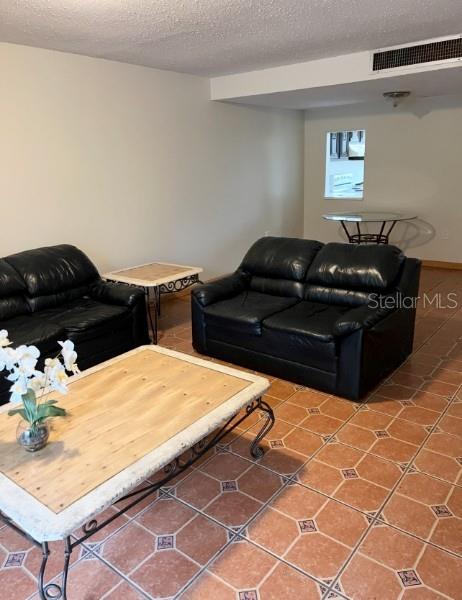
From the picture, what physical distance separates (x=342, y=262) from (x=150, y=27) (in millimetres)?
2192

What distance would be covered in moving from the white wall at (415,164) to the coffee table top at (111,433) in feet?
16.6

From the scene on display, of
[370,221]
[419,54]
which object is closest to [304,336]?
[419,54]

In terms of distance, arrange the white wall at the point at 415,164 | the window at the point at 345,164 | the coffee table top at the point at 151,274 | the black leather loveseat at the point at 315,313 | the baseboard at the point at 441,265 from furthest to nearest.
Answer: the window at the point at 345,164 < the baseboard at the point at 441,265 < the white wall at the point at 415,164 < the coffee table top at the point at 151,274 < the black leather loveseat at the point at 315,313

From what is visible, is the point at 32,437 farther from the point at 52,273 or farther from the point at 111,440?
the point at 52,273

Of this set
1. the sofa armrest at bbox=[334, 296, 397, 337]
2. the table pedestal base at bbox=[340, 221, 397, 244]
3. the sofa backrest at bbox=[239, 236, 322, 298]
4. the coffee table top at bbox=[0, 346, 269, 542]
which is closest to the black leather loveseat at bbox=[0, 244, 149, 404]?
the coffee table top at bbox=[0, 346, 269, 542]

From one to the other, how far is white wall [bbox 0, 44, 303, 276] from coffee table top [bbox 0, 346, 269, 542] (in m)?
2.03

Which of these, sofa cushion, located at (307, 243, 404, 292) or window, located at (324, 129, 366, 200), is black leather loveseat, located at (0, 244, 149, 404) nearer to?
sofa cushion, located at (307, 243, 404, 292)

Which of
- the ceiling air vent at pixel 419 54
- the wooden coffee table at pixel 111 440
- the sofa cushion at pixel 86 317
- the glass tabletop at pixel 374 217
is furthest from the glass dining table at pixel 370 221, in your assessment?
the wooden coffee table at pixel 111 440

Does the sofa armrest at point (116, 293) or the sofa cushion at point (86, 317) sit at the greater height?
the sofa armrest at point (116, 293)

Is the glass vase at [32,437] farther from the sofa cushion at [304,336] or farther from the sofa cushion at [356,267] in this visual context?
the sofa cushion at [356,267]

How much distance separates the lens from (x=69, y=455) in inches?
67.9


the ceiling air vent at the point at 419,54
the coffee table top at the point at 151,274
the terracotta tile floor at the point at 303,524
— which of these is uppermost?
the ceiling air vent at the point at 419,54

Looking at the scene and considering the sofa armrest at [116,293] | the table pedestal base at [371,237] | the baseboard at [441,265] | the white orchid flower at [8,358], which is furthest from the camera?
the baseboard at [441,265]

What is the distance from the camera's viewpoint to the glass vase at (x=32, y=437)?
1733mm
